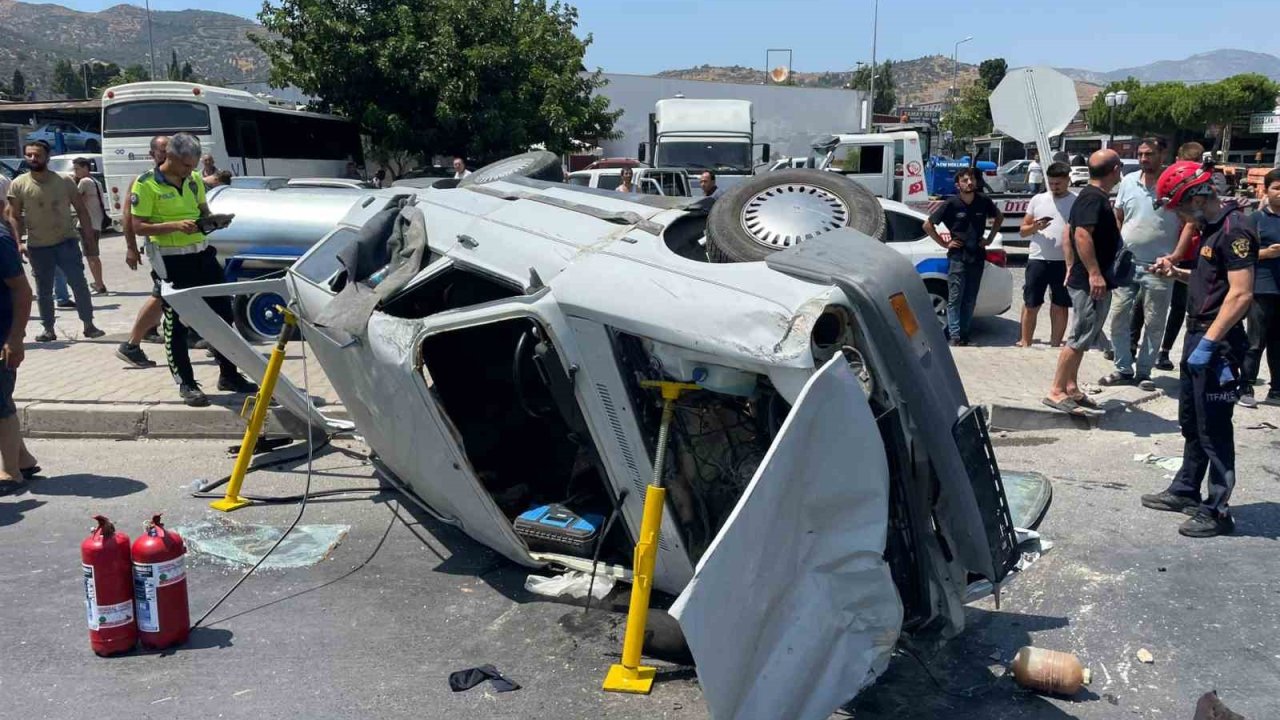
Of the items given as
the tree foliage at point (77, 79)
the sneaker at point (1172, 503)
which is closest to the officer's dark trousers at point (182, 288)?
the sneaker at point (1172, 503)

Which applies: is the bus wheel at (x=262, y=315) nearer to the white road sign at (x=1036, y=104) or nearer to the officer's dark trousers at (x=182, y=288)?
the officer's dark trousers at (x=182, y=288)

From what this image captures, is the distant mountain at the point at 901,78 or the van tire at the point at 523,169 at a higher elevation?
the distant mountain at the point at 901,78

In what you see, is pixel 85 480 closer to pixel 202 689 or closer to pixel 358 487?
pixel 358 487

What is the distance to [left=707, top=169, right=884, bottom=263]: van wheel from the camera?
3875 mm

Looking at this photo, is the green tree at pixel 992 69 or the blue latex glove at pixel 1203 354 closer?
the blue latex glove at pixel 1203 354

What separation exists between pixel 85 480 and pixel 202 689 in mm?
2979

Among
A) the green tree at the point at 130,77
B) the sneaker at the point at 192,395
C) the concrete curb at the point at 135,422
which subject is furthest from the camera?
the green tree at the point at 130,77

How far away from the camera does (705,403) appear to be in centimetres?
359

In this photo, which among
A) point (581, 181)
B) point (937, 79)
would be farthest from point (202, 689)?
point (937, 79)

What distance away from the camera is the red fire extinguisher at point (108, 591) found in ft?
11.9

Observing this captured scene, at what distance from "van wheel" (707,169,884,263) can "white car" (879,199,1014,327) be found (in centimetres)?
518

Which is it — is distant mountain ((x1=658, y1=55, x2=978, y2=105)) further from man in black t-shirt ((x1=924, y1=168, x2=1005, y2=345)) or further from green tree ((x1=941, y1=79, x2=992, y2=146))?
man in black t-shirt ((x1=924, y1=168, x2=1005, y2=345))

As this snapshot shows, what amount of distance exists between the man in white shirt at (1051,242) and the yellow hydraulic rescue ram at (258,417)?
235 inches

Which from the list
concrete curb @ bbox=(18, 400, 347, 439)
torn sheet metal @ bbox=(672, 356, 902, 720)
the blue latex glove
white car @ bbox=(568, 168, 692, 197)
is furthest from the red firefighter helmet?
white car @ bbox=(568, 168, 692, 197)
